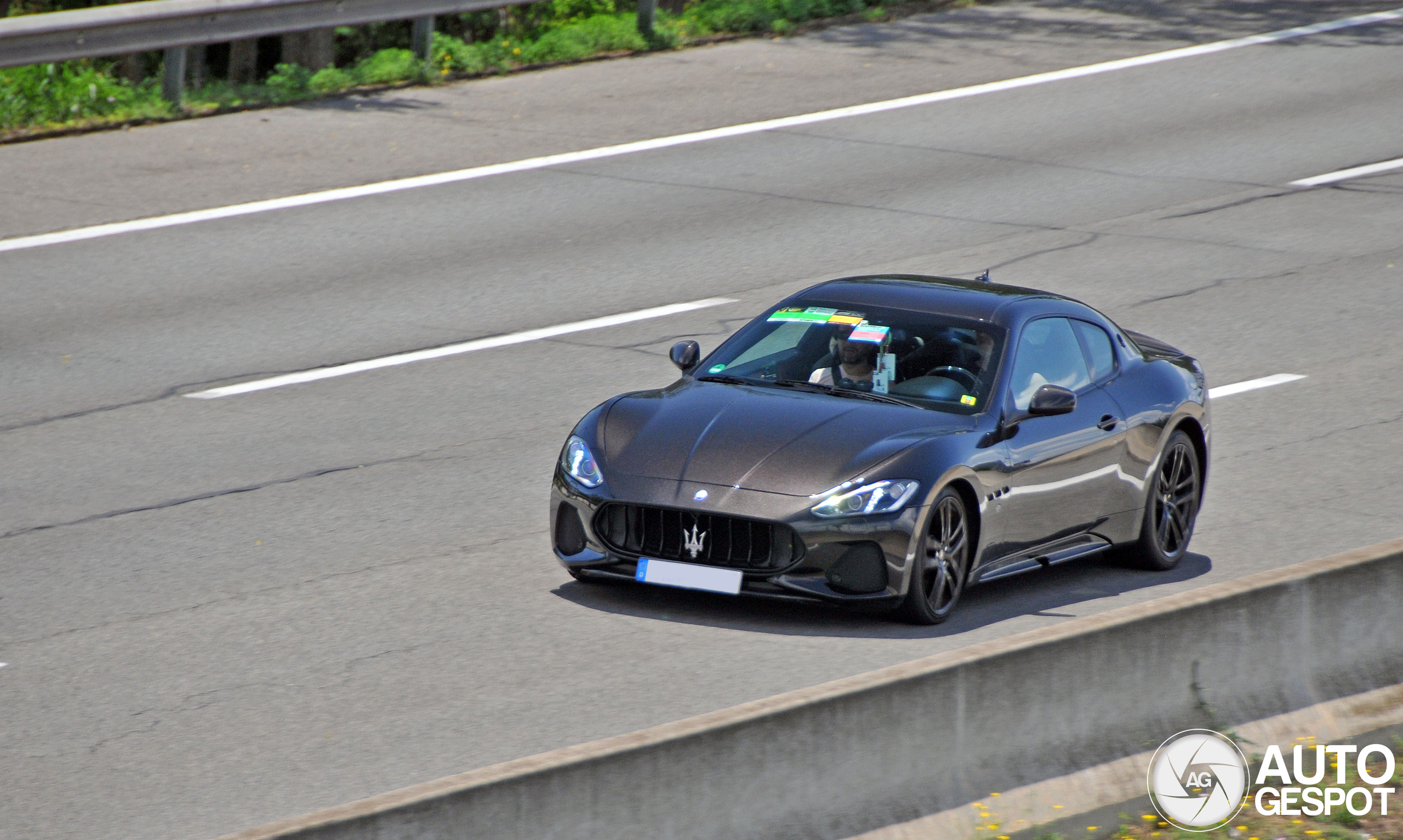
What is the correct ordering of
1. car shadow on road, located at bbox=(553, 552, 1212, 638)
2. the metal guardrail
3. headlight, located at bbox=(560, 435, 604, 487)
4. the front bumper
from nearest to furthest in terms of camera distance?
the front bumper < car shadow on road, located at bbox=(553, 552, 1212, 638) < headlight, located at bbox=(560, 435, 604, 487) < the metal guardrail

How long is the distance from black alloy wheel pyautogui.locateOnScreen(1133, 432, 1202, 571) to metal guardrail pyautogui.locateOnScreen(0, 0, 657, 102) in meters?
12.1

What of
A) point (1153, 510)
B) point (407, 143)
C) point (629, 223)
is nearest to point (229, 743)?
point (1153, 510)

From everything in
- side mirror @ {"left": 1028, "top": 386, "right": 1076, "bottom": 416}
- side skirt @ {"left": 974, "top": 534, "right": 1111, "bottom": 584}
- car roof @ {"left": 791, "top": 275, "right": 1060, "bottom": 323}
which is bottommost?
side skirt @ {"left": 974, "top": 534, "right": 1111, "bottom": 584}

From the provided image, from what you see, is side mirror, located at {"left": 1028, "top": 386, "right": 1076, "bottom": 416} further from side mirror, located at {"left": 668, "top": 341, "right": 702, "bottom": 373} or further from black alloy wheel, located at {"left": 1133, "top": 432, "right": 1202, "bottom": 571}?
side mirror, located at {"left": 668, "top": 341, "right": 702, "bottom": 373}

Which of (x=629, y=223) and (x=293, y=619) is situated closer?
(x=293, y=619)

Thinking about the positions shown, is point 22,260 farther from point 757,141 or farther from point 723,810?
point 723,810

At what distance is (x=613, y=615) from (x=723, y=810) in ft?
9.50

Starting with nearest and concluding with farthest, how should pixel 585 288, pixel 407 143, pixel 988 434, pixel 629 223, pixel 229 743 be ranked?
pixel 229 743 → pixel 988 434 → pixel 585 288 → pixel 629 223 → pixel 407 143

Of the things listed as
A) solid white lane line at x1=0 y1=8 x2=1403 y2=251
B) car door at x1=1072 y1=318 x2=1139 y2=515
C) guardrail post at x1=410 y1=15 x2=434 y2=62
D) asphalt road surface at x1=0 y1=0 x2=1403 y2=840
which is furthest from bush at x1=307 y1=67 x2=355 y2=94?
car door at x1=1072 y1=318 x2=1139 y2=515

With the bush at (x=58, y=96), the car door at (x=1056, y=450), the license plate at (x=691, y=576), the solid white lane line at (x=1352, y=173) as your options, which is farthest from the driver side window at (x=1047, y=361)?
the bush at (x=58, y=96)

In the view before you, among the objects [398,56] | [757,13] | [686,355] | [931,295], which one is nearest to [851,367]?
[931,295]

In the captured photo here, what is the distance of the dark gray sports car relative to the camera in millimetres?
7941

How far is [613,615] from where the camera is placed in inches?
325

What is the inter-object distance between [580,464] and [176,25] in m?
11.8
